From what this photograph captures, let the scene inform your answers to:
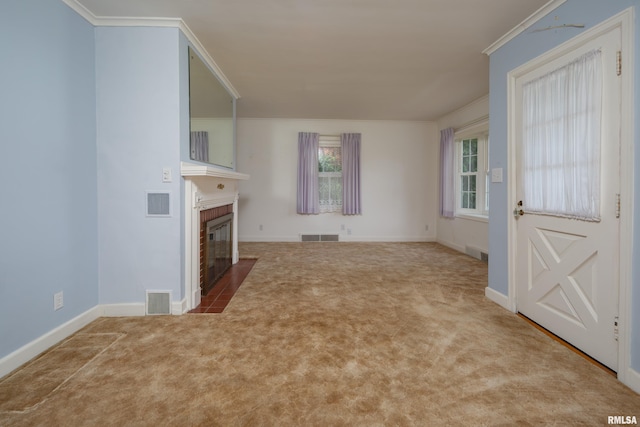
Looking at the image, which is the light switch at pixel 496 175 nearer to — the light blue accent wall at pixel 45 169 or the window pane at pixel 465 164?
the window pane at pixel 465 164

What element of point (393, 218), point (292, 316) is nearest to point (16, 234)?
point (292, 316)

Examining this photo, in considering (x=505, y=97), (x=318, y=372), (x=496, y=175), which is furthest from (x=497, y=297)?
(x=318, y=372)

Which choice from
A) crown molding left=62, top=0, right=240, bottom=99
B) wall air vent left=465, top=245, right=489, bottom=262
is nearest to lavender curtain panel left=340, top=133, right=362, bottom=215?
wall air vent left=465, top=245, right=489, bottom=262

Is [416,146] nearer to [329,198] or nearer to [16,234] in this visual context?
[329,198]

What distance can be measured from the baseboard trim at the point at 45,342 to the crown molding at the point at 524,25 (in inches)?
167

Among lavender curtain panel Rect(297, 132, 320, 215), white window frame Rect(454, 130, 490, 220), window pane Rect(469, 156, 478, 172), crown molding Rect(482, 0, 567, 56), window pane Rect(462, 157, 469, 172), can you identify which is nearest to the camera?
crown molding Rect(482, 0, 567, 56)

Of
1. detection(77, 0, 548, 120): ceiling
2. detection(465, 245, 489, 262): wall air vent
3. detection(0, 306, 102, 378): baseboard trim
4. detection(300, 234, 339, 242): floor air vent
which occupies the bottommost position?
detection(0, 306, 102, 378): baseboard trim

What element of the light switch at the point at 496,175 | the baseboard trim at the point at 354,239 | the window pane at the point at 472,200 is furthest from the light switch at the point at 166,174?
the window pane at the point at 472,200

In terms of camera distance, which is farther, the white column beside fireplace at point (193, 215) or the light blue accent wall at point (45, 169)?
the white column beside fireplace at point (193, 215)

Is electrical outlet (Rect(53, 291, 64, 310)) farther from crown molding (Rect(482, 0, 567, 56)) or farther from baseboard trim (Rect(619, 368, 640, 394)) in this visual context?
crown molding (Rect(482, 0, 567, 56))

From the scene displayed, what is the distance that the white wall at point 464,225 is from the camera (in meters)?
4.51

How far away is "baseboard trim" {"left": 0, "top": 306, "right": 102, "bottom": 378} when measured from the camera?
1.70 metres

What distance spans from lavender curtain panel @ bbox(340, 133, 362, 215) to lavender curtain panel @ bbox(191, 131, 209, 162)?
11.2 ft

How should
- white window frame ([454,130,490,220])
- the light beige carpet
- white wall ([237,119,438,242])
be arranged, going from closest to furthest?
the light beige carpet → white window frame ([454,130,490,220]) → white wall ([237,119,438,242])
